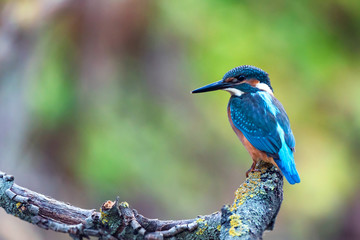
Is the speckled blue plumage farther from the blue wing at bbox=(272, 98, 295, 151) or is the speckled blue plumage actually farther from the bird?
the blue wing at bbox=(272, 98, 295, 151)

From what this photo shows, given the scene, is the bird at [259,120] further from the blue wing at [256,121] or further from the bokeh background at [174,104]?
the bokeh background at [174,104]

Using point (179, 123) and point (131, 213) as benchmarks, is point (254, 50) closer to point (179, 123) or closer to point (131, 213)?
point (179, 123)

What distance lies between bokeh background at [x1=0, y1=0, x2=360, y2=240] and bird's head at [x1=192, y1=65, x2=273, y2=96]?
2.88m

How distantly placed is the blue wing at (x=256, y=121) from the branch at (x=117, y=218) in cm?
70

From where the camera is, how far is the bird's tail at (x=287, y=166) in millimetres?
2646

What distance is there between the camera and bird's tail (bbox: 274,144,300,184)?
104 inches

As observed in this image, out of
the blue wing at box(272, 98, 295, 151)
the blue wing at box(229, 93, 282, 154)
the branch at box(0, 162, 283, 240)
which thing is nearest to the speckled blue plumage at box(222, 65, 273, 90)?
the blue wing at box(229, 93, 282, 154)

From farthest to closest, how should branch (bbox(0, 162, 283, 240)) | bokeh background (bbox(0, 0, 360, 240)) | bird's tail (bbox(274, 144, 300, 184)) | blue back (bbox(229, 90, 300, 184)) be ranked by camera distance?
bokeh background (bbox(0, 0, 360, 240)) → blue back (bbox(229, 90, 300, 184)) → bird's tail (bbox(274, 144, 300, 184)) → branch (bbox(0, 162, 283, 240))

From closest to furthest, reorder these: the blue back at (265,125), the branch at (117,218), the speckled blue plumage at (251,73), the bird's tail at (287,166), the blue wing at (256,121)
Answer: the branch at (117,218)
the bird's tail at (287,166)
the blue back at (265,125)
the blue wing at (256,121)
the speckled blue plumage at (251,73)

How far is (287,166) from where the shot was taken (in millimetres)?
2701

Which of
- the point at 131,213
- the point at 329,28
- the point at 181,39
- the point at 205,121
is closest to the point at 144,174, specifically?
the point at 205,121

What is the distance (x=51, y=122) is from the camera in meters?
6.76

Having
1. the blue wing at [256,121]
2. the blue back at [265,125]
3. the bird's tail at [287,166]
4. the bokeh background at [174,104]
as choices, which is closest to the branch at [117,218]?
the bird's tail at [287,166]

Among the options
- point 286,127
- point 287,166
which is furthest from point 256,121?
point 287,166
